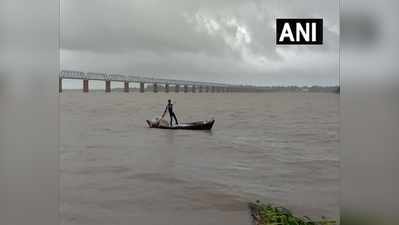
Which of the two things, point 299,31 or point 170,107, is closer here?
point 299,31

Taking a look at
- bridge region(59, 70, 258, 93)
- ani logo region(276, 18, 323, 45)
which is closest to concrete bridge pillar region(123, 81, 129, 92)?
bridge region(59, 70, 258, 93)

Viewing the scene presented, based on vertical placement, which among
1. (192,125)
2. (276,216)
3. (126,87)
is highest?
(126,87)

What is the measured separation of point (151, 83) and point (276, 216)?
89cm

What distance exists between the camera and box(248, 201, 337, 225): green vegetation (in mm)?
2137

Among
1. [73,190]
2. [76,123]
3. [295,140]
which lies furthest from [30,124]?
[295,140]

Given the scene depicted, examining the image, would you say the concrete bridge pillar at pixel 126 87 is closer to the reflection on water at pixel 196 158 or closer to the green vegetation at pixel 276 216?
the reflection on water at pixel 196 158

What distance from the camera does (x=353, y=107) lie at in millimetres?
2074

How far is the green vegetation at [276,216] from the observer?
2137mm

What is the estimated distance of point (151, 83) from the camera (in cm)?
221

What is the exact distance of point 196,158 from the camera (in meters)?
2.21

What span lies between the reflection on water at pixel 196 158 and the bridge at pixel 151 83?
0.04 m

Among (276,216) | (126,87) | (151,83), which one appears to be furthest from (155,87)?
(276,216)

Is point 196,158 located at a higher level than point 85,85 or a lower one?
lower

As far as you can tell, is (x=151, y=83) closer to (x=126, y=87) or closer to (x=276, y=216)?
(x=126, y=87)
